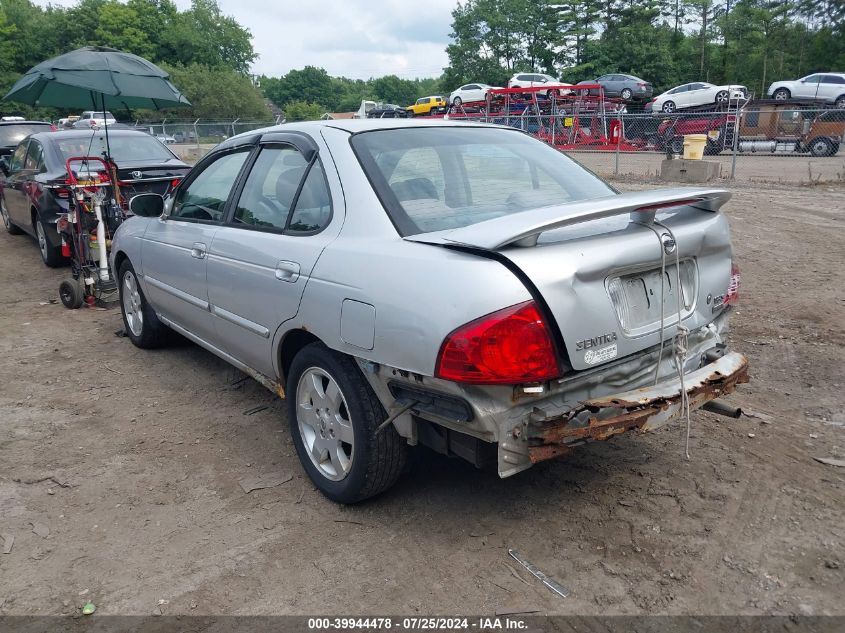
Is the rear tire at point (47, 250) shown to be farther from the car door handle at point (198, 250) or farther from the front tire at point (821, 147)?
the front tire at point (821, 147)

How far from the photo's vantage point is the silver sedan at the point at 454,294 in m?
2.46

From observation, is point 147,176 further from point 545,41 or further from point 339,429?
point 545,41

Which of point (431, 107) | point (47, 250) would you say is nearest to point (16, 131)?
point (47, 250)

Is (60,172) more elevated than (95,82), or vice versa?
(95,82)

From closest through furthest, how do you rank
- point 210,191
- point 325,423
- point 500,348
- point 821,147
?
point 500,348 < point 325,423 < point 210,191 < point 821,147

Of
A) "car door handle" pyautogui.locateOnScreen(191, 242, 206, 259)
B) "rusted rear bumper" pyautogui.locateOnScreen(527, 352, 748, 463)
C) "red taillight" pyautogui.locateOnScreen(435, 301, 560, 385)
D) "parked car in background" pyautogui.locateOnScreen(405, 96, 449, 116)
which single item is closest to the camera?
"red taillight" pyautogui.locateOnScreen(435, 301, 560, 385)

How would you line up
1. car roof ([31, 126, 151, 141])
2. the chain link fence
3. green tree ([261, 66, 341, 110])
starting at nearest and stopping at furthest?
car roof ([31, 126, 151, 141]) → the chain link fence → green tree ([261, 66, 341, 110])

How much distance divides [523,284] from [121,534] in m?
2.19

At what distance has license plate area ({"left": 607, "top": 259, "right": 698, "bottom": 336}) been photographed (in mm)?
2650

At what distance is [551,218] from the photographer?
2520mm

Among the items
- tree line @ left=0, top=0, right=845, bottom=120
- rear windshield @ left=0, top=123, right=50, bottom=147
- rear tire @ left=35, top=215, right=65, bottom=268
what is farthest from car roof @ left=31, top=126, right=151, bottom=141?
tree line @ left=0, top=0, right=845, bottom=120

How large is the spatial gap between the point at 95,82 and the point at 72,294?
2.32m

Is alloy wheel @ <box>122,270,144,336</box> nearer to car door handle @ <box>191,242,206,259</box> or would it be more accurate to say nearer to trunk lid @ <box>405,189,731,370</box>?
car door handle @ <box>191,242,206,259</box>

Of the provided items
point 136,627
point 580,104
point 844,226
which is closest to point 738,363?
point 136,627
